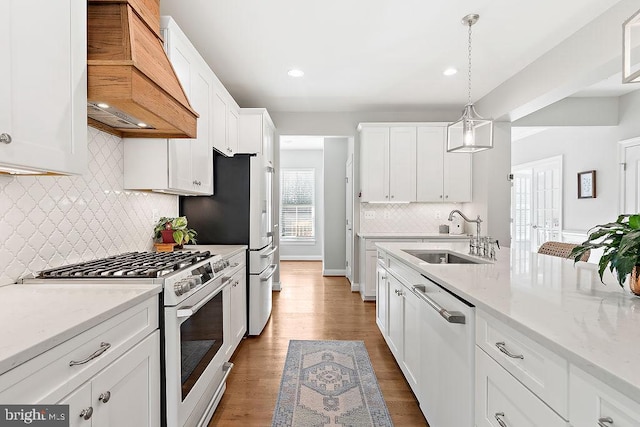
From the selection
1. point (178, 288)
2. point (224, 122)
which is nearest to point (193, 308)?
point (178, 288)

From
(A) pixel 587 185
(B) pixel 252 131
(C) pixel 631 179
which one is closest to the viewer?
(B) pixel 252 131

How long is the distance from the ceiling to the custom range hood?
2.95 feet

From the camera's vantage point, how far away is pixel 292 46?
2.98 metres

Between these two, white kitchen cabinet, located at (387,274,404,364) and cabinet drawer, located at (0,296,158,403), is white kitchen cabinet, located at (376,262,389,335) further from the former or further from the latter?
cabinet drawer, located at (0,296,158,403)

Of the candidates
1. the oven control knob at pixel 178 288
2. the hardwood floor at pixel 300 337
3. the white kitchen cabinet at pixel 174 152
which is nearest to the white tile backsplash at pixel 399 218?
the hardwood floor at pixel 300 337

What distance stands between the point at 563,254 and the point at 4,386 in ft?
10.6

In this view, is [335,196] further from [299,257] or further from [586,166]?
[586,166]

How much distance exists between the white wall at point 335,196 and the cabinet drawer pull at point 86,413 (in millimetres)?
5391

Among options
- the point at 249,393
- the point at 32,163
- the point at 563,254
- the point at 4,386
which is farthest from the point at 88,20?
the point at 563,254

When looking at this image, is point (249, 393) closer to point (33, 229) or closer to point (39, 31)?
point (33, 229)

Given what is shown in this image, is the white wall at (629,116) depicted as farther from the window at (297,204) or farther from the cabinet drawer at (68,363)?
the cabinet drawer at (68,363)

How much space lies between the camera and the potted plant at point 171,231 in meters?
2.50

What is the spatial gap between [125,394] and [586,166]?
250 inches

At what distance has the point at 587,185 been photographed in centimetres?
496
